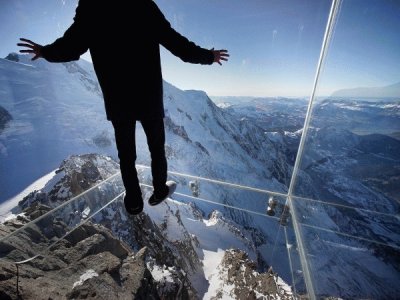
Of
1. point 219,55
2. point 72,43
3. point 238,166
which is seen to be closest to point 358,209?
point 219,55

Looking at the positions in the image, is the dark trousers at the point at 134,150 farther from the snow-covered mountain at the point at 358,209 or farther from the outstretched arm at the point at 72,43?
the snow-covered mountain at the point at 358,209

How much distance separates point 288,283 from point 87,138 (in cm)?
5410

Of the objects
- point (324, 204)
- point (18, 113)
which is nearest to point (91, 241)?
point (324, 204)

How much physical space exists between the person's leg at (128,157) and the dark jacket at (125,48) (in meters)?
0.07

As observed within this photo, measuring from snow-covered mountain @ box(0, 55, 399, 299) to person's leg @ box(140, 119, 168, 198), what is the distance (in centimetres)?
122

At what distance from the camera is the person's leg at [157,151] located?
1395mm

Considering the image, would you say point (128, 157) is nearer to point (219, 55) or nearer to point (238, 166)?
point (219, 55)

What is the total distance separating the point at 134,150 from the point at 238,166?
Answer: 90.6m

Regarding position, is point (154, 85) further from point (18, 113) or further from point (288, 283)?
point (18, 113)

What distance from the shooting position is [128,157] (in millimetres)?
1453

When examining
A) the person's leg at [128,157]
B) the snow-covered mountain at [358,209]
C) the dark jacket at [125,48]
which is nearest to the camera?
the dark jacket at [125,48]

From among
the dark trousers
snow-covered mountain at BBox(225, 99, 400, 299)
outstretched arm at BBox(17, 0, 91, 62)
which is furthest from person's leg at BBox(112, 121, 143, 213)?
snow-covered mountain at BBox(225, 99, 400, 299)

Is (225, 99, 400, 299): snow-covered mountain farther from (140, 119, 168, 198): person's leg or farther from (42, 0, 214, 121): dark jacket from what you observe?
(42, 0, 214, 121): dark jacket

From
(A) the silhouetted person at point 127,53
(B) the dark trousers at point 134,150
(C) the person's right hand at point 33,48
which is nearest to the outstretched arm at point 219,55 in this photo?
(A) the silhouetted person at point 127,53
